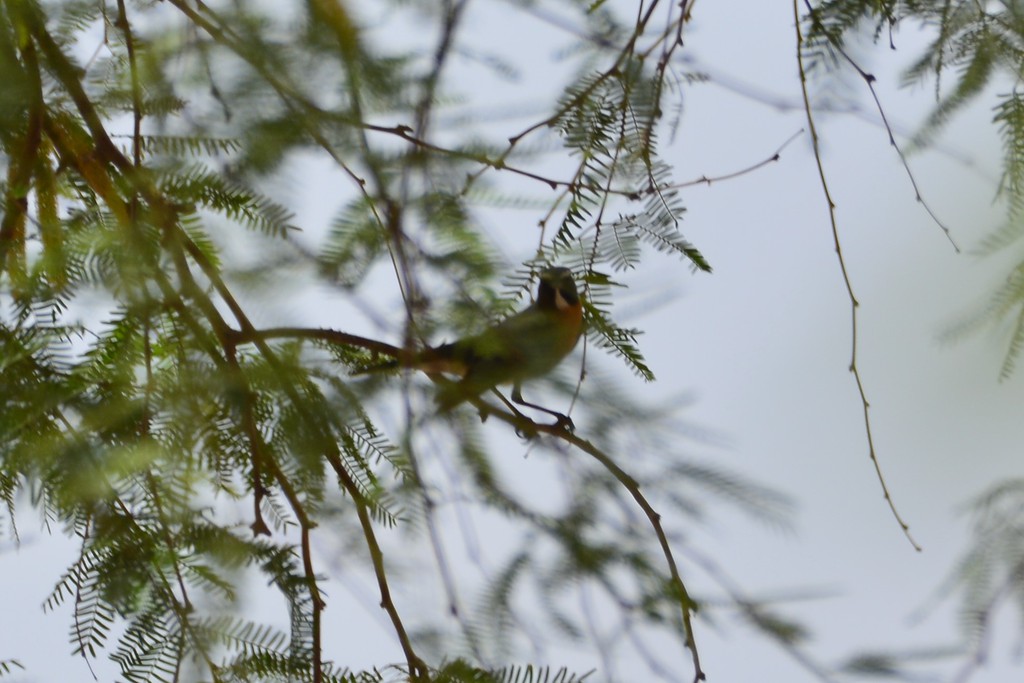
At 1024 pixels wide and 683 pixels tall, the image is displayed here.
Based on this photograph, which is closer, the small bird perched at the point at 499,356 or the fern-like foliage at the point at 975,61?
the small bird perched at the point at 499,356

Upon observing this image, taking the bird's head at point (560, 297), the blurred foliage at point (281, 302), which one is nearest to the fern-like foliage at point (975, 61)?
the blurred foliage at point (281, 302)

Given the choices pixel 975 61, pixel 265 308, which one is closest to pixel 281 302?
pixel 265 308

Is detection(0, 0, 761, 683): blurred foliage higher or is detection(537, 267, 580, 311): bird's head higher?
detection(537, 267, 580, 311): bird's head

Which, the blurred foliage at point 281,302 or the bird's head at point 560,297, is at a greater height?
the bird's head at point 560,297

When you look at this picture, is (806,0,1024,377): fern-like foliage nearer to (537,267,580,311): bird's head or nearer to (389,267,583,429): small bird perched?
(389,267,583,429): small bird perched

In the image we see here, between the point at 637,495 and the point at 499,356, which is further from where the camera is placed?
the point at 637,495

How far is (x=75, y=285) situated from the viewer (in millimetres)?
843

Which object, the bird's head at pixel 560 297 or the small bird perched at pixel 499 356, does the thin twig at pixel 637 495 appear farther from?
the bird's head at pixel 560 297

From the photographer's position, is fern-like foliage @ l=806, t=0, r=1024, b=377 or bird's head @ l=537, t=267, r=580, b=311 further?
bird's head @ l=537, t=267, r=580, b=311

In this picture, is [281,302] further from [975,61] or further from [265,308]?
[975,61]

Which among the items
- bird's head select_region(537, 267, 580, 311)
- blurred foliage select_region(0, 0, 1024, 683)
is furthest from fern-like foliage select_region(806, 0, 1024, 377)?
bird's head select_region(537, 267, 580, 311)

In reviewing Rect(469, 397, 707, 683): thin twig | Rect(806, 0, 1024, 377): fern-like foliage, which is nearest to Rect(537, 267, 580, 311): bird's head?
Rect(469, 397, 707, 683): thin twig

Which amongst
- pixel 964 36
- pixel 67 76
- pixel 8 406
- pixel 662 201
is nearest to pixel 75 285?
pixel 8 406

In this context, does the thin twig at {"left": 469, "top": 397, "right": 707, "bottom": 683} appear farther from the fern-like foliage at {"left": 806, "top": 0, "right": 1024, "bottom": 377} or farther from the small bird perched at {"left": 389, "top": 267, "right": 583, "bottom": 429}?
the fern-like foliage at {"left": 806, "top": 0, "right": 1024, "bottom": 377}
